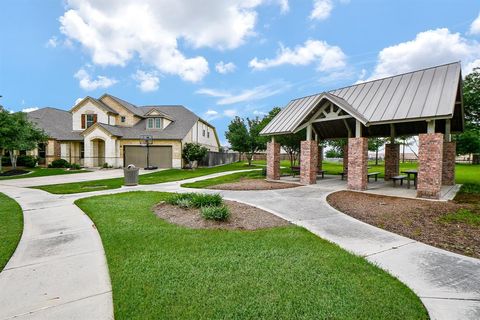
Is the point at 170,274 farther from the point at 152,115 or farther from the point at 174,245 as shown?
the point at 152,115

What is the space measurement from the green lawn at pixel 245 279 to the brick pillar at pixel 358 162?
7753 mm

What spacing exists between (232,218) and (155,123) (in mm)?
24870

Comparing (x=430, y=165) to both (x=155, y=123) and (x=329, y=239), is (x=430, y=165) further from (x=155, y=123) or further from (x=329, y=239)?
(x=155, y=123)

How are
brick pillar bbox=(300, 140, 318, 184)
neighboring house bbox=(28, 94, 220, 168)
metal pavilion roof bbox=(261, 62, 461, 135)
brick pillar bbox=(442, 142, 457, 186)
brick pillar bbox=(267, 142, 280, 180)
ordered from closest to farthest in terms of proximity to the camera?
1. metal pavilion roof bbox=(261, 62, 461, 135)
2. brick pillar bbox=(442, 142, 457, 186)
3. brick pillar bbox=(300, 140, 318, 184)
4. brick pillar bbox=(267, 142, 280, 180)
5. neighboring house bbox=(28, 94, 220, 168)

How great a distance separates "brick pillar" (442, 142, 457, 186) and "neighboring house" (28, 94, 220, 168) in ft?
71.0

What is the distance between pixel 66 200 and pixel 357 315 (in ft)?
33.6

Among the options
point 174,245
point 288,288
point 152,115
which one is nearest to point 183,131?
point 152,115

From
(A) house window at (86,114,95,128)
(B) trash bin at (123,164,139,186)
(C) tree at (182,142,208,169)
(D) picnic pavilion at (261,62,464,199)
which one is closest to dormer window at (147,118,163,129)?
(C) tree at (182,142,208,169)

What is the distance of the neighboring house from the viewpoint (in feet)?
88.3

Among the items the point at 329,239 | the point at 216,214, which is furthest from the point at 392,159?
the point at 216,214

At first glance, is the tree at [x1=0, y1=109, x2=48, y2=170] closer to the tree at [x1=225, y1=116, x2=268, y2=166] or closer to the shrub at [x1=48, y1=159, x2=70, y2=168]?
the shrub at [x1=48, y1=159, x2=70, y2=168]

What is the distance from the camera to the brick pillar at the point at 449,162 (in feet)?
43.9

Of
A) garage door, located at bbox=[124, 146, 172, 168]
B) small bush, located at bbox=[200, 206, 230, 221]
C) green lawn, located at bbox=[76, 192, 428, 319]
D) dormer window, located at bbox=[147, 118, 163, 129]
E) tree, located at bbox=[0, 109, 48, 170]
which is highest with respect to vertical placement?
dormer window, located at bbox=[147, 118, 163, 129]

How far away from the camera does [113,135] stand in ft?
86.4
